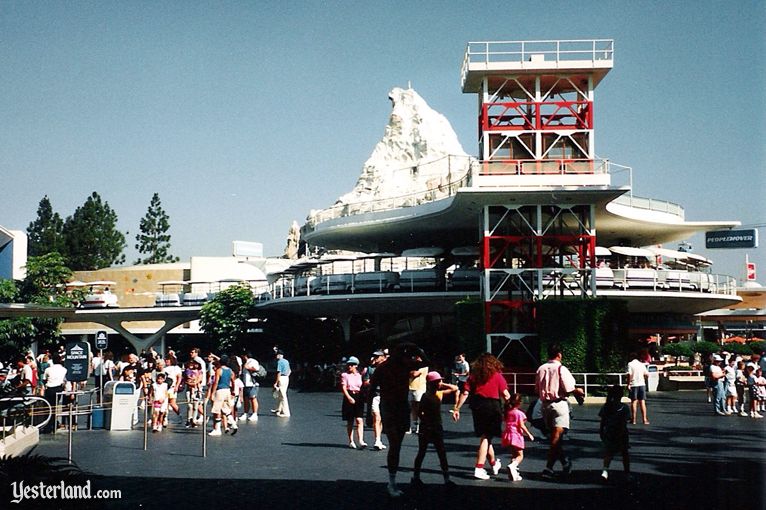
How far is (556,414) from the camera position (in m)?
11.4

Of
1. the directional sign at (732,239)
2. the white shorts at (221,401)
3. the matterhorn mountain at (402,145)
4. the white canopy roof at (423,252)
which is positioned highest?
the matterhorn mountain at (402,145)

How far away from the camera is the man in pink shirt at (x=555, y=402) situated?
11.2 metres

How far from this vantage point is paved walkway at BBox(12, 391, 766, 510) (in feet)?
31.8

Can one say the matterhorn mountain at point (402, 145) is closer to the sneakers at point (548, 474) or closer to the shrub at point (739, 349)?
the shrub at point (739, 349)

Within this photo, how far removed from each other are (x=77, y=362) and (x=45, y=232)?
76697mm

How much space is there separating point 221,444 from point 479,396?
632cm

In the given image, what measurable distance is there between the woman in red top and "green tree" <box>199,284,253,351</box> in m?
36.6

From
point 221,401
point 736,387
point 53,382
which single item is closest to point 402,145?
point 736,387

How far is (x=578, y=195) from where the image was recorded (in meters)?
31.9

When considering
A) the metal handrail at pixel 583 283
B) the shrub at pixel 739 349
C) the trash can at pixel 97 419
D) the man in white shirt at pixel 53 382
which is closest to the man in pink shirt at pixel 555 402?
the trash can at pixel 97 419

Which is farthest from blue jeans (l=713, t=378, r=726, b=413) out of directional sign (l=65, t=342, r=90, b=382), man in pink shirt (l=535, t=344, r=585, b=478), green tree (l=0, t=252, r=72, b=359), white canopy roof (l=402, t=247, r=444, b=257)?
green tree (l=0, t=252, r=72, b=359)

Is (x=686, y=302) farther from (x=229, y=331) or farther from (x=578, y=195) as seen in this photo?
(x=229, y=331)

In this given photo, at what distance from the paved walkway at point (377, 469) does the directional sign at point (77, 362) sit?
9.06 ft

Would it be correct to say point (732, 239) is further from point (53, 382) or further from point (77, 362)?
point (53, 382)
